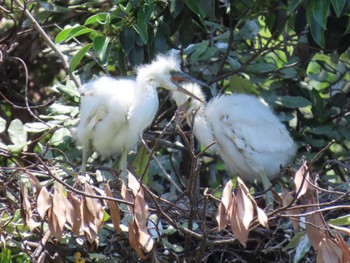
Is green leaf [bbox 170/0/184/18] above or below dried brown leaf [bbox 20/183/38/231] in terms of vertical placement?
above

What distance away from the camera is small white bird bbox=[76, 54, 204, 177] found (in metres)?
4.56

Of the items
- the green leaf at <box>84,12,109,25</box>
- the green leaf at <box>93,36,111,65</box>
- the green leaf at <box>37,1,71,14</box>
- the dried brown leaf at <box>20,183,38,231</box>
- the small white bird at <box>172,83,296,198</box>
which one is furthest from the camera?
the green leaf at <box>37,1,71,14</box>

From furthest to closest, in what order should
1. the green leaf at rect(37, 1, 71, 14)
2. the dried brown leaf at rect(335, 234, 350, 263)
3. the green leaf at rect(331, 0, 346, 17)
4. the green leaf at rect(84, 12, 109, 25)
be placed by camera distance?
the green leaf at rect(37, 1, 71, 14), the green leaf at rect(84, 12, 109, 25), the green leaf at rect(331, 0, 346, 17), the dried brown leaf at rect(335, 234, 350, 263)

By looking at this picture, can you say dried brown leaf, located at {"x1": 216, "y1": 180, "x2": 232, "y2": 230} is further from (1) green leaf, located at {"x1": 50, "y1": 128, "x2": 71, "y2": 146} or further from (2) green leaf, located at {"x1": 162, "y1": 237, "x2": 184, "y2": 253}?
(1) green leaf, located at {"x1": 50, "y1": 128, "x2": 71, "y2": 146}

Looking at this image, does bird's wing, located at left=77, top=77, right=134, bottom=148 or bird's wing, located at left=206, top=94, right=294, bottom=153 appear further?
bird's wing, located at left=206, top=94, right=294, bottom=153

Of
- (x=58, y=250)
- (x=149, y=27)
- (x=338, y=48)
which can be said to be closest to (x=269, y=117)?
(x=338, y=48)

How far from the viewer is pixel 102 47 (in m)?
4.21

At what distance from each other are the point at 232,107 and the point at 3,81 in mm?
1334

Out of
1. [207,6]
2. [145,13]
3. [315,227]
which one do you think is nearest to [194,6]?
[207,6]

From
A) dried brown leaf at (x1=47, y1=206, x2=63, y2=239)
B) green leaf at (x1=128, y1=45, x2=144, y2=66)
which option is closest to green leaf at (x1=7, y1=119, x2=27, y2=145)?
green leaf at (x1=128, y1=45, x2=144, y2=66)

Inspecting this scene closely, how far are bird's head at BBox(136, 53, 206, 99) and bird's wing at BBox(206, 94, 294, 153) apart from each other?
0.21 metres

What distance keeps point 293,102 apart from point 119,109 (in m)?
0.99

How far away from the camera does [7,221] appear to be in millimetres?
3865

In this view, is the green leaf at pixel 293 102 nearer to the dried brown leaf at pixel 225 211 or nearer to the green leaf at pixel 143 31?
the green leaf at pixel 143 31
